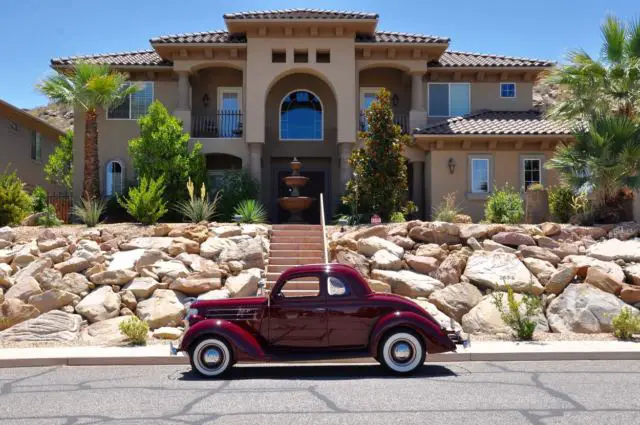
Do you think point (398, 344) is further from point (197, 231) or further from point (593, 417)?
point (197, 231)

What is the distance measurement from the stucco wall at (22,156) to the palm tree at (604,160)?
75.0ft

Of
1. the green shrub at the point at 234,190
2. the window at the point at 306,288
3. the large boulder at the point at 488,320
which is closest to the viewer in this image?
the window at the point at 306,288

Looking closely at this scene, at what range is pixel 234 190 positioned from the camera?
24.9 m

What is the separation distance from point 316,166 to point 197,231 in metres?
9.84

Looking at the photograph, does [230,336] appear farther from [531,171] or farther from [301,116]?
[301,116]

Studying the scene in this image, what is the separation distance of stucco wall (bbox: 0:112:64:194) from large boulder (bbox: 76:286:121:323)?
633 inches

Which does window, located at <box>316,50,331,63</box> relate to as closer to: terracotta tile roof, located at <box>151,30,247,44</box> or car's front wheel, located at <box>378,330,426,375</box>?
terracotta tile roof, located at <box>151,30,247,44</box>

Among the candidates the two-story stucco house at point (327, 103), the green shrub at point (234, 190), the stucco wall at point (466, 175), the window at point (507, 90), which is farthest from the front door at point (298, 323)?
the window at point (507, 90)

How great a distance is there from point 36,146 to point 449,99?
847 inches

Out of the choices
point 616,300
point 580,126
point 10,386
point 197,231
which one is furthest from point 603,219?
point 10,386

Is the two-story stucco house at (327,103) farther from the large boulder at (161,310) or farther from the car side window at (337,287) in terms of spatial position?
the car side window at (337,287)

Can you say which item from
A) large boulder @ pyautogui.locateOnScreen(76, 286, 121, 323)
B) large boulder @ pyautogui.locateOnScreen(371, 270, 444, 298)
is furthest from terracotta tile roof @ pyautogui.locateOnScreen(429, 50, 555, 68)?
large boulder @ pyautogui.locateOnScreen(76, 286, 121, 323)

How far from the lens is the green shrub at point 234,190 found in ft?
79.8

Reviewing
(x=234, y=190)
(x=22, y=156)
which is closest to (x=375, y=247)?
(x=234, y=190)
